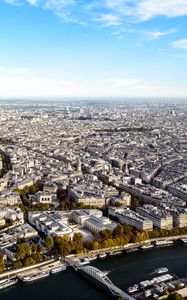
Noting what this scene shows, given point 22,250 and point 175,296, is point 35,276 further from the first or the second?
point 175,296

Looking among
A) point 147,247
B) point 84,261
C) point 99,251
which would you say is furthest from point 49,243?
point 147,247

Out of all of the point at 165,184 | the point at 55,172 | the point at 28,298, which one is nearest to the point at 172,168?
the point at 165,184

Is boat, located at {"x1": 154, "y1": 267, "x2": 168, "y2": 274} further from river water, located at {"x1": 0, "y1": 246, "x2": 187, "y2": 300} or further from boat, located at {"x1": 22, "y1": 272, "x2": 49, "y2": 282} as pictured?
boat, located at {"x1": 22, "y1": 272, "x2": 49, "y2": 282}

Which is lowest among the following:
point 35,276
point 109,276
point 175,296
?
point 109,276

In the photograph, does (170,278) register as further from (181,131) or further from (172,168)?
(181,131)

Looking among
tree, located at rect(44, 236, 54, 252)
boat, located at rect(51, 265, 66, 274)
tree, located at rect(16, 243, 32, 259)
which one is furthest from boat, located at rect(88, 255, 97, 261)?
tree, located at rect(16, 243, 32, 259)

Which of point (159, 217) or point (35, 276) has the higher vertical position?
point (159, 217)

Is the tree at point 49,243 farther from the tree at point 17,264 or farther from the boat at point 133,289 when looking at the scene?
the boat at point 133,289
